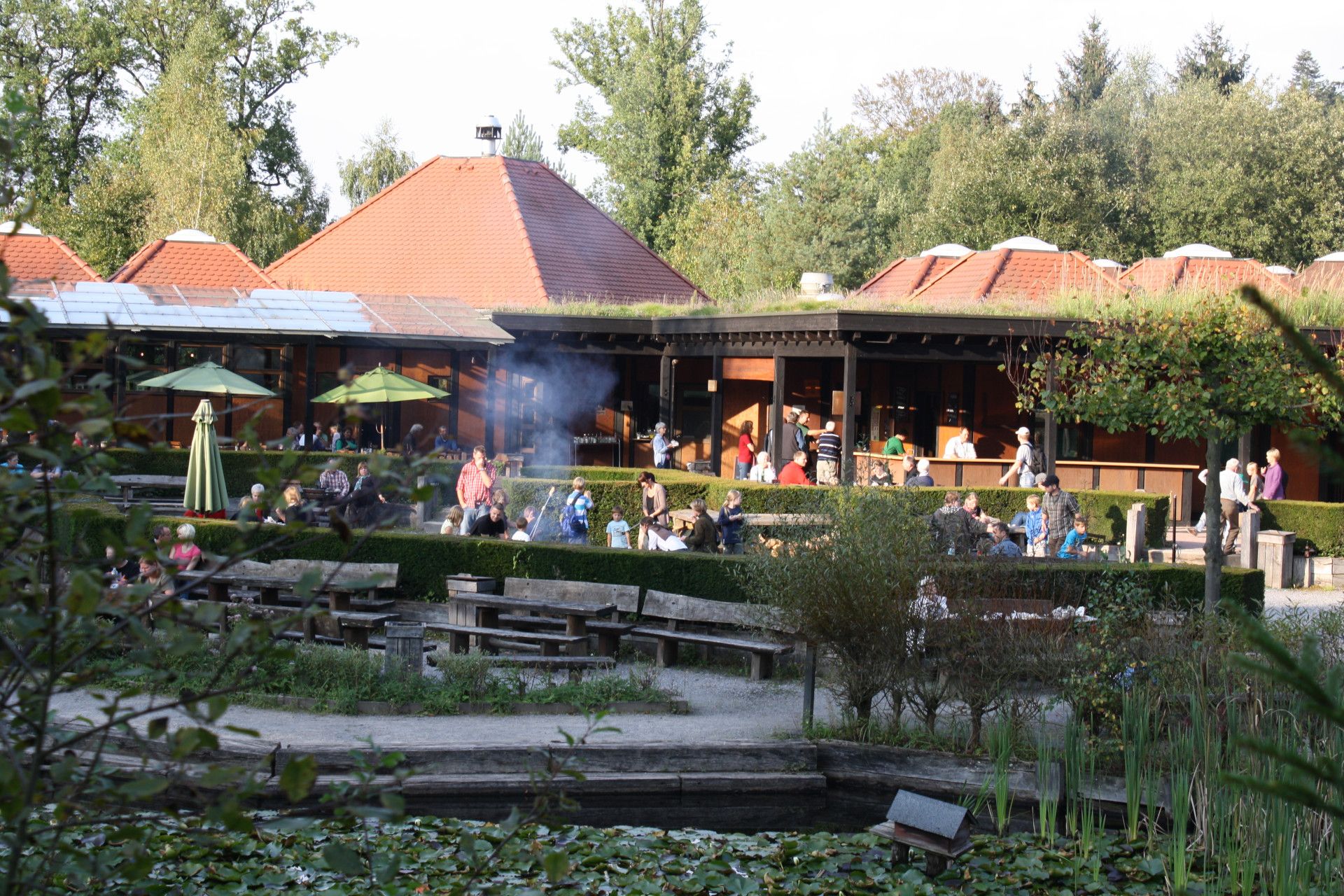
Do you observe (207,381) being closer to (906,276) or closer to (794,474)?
(794,474)

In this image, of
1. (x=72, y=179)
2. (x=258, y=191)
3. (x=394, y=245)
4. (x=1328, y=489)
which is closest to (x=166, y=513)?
(x=394, y=245)

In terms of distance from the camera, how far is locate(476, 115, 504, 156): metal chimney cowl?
106 feet

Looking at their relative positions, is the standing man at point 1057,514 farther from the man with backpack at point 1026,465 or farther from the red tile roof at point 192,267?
the red tile roof at point 192,267

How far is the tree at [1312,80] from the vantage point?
53.5 metres

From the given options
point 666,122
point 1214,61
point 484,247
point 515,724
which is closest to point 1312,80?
point 1214,61

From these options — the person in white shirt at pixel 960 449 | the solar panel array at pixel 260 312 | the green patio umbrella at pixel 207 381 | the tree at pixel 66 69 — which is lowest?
the person in white shirt at pixel 960 449

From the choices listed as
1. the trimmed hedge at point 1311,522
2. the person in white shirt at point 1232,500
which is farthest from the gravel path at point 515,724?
the trimmed hedge at point 1311,522

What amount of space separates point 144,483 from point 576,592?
8159 mm

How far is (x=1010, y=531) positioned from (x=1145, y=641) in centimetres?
694

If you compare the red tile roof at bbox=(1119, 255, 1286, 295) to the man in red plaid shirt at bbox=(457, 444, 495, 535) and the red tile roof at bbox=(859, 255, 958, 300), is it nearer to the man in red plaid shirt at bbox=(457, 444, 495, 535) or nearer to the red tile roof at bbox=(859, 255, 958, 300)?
the red tile roof at bbox=(859, 255, 958, 300)

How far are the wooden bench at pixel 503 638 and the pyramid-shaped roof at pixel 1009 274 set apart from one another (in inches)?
547

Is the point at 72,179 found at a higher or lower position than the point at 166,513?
higher

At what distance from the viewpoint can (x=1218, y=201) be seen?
37.2 meters

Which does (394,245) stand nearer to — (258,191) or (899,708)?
(258,191)
